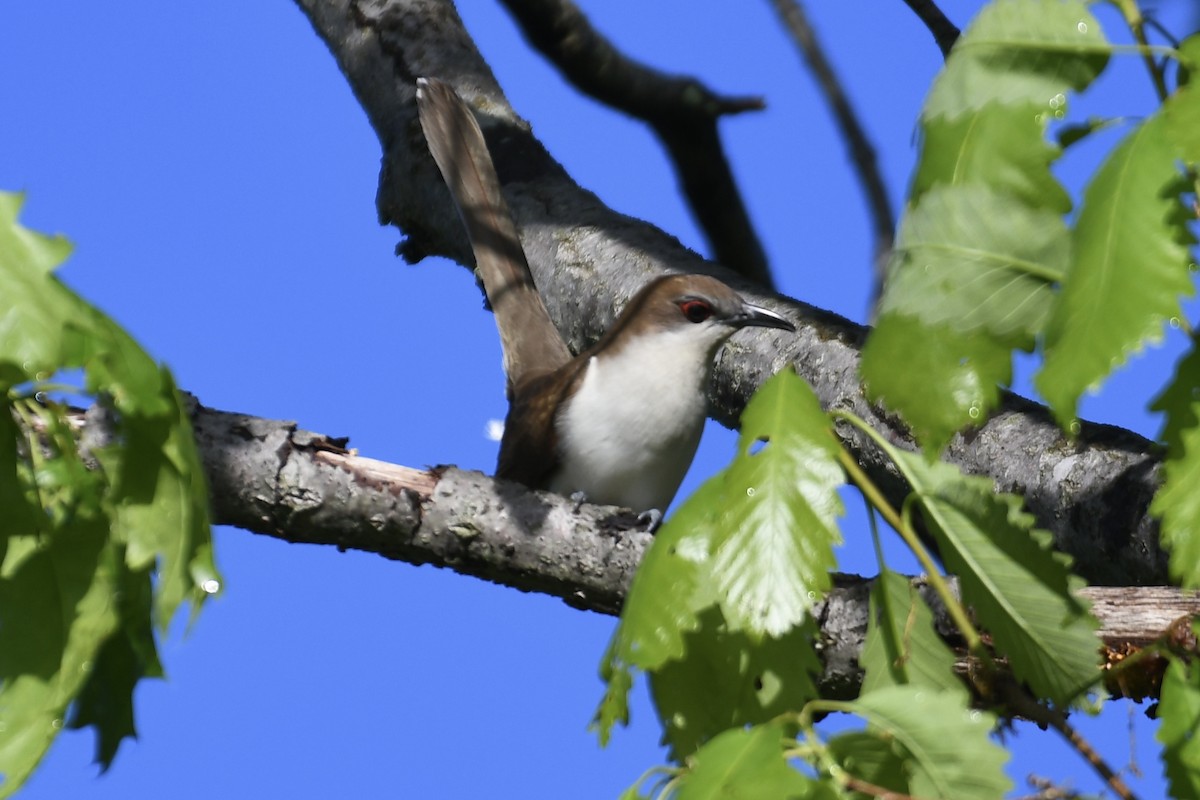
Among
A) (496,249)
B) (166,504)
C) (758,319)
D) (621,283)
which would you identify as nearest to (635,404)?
(758,319)

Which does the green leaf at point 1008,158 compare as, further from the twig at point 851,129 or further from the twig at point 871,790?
the twig at point 851,129

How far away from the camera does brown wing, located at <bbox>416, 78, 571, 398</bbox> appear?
5.43m

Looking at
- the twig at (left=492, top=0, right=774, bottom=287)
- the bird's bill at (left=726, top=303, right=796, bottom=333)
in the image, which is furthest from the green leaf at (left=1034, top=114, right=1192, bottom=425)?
the twig at (left=492, top=0, right=774, bottom=287)

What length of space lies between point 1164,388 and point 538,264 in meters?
4.48

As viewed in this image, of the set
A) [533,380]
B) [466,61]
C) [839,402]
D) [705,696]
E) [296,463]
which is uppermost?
[466,61]

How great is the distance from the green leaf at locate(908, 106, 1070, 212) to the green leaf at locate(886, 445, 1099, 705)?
1.54 ft

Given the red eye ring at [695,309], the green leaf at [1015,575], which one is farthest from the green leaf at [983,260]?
the red eye ring at [695,309]

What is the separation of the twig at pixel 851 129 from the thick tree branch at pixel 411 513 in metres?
0.85

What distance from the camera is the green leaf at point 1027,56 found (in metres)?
1.32

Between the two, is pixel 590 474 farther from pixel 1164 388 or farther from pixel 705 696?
pixel 1164 388

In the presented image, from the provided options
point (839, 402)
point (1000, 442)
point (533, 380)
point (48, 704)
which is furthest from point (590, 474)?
point (48, 704)

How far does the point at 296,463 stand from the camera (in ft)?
10.7

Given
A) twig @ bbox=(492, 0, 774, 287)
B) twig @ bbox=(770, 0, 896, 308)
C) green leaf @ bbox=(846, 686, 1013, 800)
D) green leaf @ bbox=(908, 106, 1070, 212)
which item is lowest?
green leaf @ bbox=(846, 686, 1013, 800)

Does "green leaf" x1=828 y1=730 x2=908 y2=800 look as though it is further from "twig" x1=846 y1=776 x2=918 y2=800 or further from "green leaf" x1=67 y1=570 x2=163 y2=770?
"green leaf" x1=67 y1=570 x2=163 y2=770
